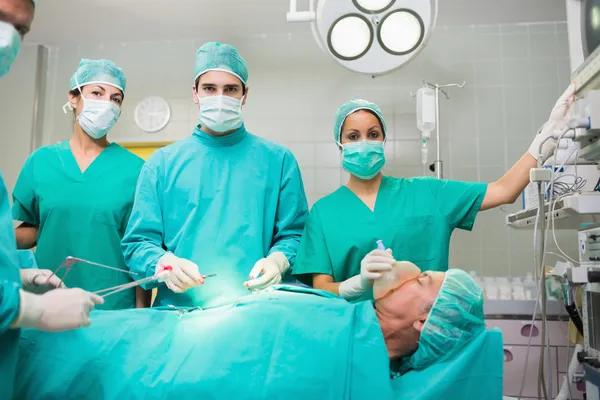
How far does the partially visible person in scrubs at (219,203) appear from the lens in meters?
1.68

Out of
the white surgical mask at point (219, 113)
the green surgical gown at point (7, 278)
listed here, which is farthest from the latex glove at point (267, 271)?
the green surgical gown at point (7, 278)

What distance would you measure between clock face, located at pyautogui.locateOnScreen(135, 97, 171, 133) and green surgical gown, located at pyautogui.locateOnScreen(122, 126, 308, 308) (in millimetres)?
2111

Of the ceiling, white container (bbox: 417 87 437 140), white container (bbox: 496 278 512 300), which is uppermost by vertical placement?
the ceiling

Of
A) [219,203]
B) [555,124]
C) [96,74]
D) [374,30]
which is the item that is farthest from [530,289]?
[96,74]

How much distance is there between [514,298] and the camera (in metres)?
2.68

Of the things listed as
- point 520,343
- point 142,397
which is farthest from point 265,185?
point 520,343

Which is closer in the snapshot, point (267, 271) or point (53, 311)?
point (53, 311)

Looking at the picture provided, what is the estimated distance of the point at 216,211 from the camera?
1.72m

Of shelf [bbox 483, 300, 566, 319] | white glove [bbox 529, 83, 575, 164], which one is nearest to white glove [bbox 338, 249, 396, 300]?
white glove [bbox 529, 83, 575, 164]

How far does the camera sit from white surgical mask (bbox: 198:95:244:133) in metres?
1.79

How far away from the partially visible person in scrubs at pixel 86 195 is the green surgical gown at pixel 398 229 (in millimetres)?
738

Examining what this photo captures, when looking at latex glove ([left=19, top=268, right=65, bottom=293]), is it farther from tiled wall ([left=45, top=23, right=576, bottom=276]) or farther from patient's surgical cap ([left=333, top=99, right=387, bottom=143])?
tiled wall ([left=45, top=23, right=576, bottom=276])

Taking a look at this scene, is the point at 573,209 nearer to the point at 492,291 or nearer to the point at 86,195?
the point at 492,291

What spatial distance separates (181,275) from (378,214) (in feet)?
2.29
